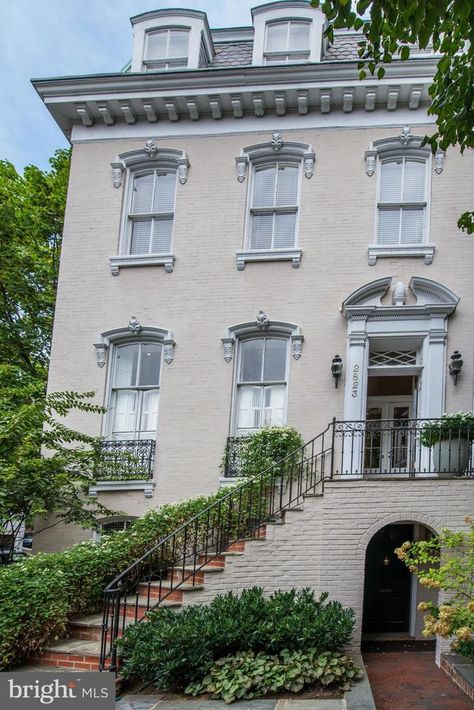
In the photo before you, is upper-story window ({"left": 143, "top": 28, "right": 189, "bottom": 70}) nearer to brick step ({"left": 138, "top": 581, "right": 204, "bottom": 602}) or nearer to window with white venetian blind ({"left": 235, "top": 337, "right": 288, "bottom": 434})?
window with white venetian blind ({"left": 235, "top": 337, "right": 288, "bottom": 434})

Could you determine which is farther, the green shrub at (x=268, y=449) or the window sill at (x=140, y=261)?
the window sill at (x=140, y=261)

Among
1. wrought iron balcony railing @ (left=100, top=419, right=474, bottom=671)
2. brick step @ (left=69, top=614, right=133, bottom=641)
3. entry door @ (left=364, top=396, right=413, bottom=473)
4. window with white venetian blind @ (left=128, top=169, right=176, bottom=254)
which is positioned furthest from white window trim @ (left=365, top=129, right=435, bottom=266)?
brick step @ (left=69, top=614, right=133, bottom=641)

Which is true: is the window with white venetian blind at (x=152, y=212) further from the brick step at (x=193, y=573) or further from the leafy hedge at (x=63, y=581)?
the brick step at (x=193, y=573)

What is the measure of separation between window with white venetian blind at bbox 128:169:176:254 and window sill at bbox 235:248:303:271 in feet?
4.66

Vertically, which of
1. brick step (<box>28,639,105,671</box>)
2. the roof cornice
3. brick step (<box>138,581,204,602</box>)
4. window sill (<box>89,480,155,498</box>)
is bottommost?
brick step (<box>28,639,105,671</box>)

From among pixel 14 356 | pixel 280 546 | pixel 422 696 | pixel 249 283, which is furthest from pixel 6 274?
pixel 422 696

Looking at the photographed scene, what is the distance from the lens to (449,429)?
10.1m

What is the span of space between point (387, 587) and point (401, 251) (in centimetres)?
546

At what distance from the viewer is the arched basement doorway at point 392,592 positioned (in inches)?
455

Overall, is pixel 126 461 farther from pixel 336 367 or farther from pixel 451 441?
pixel 451 441

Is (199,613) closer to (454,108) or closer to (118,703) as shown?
(118,703)

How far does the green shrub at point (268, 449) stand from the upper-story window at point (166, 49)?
288 inches

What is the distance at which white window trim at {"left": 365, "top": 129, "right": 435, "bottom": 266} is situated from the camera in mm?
12266

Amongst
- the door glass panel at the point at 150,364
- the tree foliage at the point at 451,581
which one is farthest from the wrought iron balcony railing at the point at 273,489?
the door glass panel at the point at 150,364
